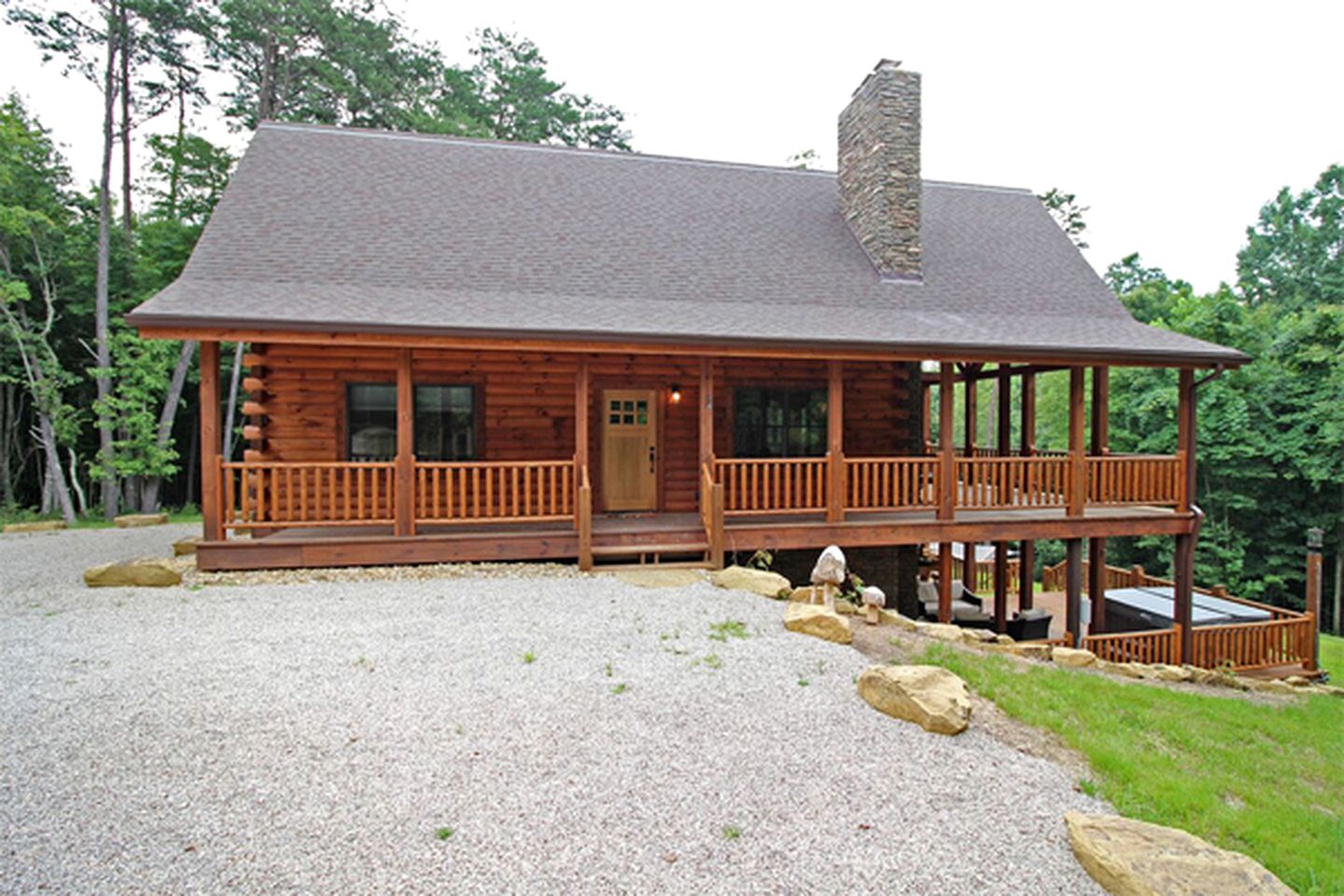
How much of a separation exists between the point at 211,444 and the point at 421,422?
261 cm

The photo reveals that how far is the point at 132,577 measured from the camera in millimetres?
6961

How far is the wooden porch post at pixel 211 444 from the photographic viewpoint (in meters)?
7.25

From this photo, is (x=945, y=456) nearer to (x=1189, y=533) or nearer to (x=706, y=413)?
(x=706, y=413)

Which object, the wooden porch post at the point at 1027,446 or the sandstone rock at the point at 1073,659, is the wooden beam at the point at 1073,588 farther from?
the sandstone rock at the point at 1073,659

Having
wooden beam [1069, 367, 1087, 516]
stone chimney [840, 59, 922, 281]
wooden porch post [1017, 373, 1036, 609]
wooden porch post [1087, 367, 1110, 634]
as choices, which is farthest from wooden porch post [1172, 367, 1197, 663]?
stone chimney [840, 59, 922, 281]

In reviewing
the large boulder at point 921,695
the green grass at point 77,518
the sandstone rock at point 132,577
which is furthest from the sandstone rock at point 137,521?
the large boulder at point 921,695

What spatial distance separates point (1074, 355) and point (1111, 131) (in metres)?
50.3

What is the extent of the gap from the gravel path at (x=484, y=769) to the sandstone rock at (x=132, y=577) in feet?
3.86

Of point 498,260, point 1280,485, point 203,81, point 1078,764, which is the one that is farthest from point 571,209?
point 1280,485

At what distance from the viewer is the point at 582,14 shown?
78.4 feet

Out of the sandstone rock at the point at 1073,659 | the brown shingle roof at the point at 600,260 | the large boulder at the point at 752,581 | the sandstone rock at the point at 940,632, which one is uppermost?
the brown shingle roof at the point at 600,260

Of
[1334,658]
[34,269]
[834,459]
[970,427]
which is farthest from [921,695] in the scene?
[34,269]

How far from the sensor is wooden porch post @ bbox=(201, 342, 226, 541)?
725 cm

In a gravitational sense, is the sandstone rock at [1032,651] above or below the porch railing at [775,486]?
below
